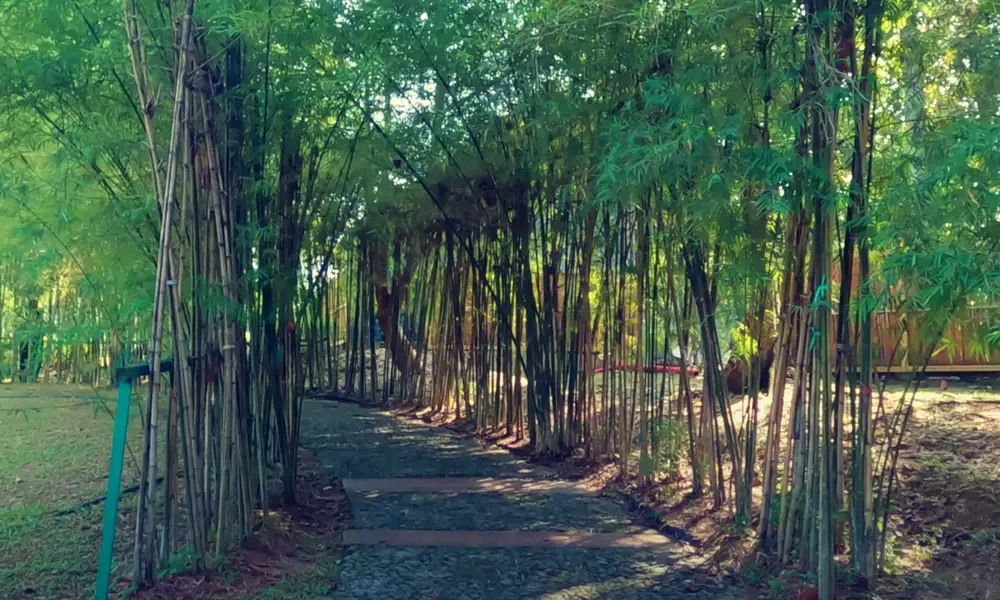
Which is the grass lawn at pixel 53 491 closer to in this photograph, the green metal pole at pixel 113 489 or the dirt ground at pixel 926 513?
the green metal pole at pixel 113 489

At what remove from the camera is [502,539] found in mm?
3975

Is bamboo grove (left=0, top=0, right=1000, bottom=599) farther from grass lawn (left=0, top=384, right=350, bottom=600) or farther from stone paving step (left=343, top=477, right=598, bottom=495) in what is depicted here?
stone paving step (left=343, top=477, right=598, bottom=495)

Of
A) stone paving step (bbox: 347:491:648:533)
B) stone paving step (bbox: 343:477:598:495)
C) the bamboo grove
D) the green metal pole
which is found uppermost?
the bamboo grove

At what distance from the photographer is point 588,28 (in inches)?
156

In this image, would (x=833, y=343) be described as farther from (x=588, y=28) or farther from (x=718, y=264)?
(x=588, y=28)

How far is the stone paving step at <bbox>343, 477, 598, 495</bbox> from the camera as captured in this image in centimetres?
486

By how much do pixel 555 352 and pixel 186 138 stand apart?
315 centimetres

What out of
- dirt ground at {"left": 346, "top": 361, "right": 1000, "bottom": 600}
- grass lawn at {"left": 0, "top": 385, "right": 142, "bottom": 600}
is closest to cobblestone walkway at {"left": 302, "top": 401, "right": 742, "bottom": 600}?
dirt ground at {"left": 346, "top": 361, "right": 1000, "bottom": 600}

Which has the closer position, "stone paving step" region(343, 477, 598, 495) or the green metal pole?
the green metal pole

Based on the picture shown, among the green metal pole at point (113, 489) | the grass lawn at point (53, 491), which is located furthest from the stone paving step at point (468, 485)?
the green metal pole at point (113, 489)

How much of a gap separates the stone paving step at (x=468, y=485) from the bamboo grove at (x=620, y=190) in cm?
42

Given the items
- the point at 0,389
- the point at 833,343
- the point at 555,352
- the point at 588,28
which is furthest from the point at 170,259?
the point at 0,389

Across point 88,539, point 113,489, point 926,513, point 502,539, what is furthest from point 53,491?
point 926,513

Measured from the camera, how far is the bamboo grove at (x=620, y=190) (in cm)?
289
